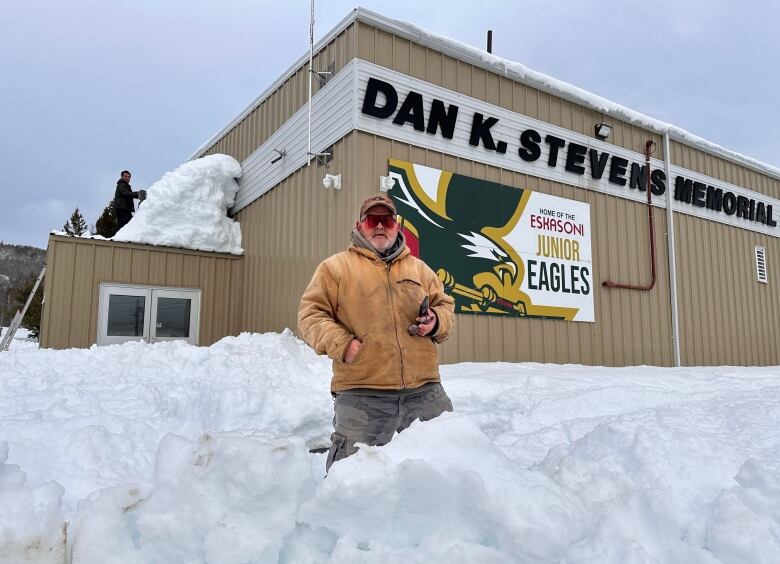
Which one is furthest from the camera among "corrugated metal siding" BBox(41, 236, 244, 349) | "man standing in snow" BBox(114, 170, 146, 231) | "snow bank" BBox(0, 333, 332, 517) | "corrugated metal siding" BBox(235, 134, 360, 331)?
"man standing in snow" BBox(114, 170, 146, 231)

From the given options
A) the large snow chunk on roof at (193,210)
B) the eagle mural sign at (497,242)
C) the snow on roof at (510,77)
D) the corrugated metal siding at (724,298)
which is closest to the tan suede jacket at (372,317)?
the eagle mural sign at (497,242)

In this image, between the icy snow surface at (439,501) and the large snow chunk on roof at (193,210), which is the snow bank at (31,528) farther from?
the large snow chunk on roof at (193,210)

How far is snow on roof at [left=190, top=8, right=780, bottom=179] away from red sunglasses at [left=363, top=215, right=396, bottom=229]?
218 inches

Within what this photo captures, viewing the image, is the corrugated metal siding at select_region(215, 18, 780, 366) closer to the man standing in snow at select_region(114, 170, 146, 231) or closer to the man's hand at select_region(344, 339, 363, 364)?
the man standing in snow at select_region(114, 170, 146, 231)

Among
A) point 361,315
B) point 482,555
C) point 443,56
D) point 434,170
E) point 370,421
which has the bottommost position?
point 482,555

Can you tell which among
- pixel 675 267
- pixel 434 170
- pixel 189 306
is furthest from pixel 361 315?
pixel 675 267

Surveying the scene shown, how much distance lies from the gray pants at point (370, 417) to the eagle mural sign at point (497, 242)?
464 centimetres

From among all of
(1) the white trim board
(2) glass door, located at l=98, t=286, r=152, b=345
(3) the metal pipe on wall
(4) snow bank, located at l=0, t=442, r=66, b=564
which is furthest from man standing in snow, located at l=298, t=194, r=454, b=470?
(3) the metal pipe on wall

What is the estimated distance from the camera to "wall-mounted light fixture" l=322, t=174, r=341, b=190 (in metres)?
7.57

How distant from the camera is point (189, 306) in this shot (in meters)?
10.2

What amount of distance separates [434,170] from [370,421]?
18.8 ft

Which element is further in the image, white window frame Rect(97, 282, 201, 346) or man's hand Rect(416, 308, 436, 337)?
white window frame Rect(97, 282, 201, 346)

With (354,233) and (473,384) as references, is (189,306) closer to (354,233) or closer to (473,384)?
(473,384)

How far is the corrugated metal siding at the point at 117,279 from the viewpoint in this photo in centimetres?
914
